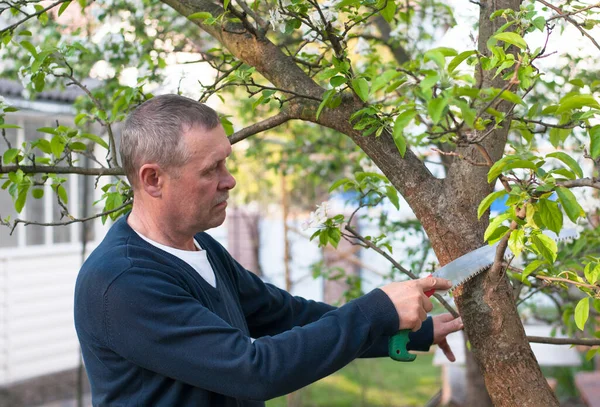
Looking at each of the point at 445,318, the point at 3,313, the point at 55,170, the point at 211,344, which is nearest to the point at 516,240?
the point at 211,344

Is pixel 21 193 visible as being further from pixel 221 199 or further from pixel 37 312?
pixel 37 312

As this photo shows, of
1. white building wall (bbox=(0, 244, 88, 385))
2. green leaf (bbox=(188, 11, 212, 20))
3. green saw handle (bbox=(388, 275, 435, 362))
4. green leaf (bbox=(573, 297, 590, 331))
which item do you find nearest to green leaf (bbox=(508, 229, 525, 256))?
green leaf (bbox=(573, 297, 590, 331))

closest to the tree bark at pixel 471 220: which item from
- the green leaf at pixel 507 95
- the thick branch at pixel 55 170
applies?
the thick branch at pixel 55 170

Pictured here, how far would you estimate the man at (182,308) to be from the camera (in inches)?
70.9

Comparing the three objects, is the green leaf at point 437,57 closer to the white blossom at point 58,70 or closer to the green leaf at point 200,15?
the green leaf at point 200,15

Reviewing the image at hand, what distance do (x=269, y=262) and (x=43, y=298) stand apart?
4309 mm

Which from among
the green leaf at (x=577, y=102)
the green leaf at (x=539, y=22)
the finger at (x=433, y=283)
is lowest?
the finger at (x=433, y=283)

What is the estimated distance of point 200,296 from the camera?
2080mm

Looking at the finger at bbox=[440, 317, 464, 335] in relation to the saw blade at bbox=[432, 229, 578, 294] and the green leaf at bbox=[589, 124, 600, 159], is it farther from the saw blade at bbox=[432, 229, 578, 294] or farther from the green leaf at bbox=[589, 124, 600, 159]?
the green leaf at bbox=[589, 124, 600, 159]

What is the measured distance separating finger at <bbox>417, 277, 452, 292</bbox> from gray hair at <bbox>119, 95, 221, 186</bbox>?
2.34 feet

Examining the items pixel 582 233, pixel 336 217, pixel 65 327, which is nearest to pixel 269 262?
pixel 65 327

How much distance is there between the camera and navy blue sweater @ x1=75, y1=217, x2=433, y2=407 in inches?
70.6

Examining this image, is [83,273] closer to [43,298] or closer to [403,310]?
[403,310]

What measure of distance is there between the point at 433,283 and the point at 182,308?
2.25 ft
